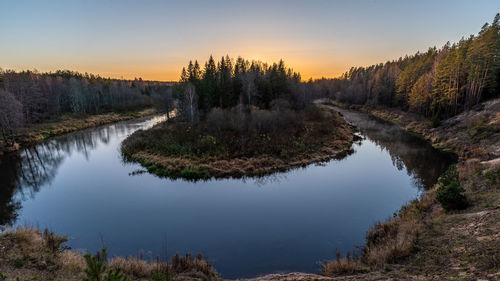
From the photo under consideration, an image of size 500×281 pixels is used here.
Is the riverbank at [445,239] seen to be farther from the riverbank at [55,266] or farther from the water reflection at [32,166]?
the water reflection at [32,166]

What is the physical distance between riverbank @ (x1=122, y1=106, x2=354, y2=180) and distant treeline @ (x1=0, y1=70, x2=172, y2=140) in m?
19.7

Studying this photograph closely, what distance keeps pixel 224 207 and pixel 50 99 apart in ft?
241

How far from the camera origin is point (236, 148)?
2784 centimetres

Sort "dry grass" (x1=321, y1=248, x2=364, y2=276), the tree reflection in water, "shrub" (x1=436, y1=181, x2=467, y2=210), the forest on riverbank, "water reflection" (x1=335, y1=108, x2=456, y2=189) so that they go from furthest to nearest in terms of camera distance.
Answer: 1. the forest on riverbank
2. "water reflection" (x1=335, y1=108, x2=456, y2=189)
3. the tree reflection in water
4. "shrub" (x1=436, y1=181, x2=467, y2=210)
5. "dry grass" (x1=321, y1=248, x2=364, y2=276)

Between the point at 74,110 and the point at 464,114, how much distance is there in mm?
93866

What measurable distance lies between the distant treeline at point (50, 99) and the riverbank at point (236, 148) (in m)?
19.7

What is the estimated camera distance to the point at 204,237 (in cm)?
1305

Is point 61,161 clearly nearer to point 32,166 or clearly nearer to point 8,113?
point 32,166

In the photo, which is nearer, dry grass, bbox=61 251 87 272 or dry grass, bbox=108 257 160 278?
dry grass, bbox=61 251 87 272

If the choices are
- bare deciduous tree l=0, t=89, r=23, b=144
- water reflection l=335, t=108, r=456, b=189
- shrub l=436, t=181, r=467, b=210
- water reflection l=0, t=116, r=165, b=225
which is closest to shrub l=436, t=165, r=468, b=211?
shrub l=436, t=181, r=467, b=210

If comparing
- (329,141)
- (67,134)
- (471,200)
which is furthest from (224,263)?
(67,134)

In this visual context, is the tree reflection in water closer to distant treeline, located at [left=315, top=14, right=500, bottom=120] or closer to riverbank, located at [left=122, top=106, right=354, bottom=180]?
riverbank, located at [left=122, top=106, right=354, bottom=180]

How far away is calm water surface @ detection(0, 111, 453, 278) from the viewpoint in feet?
39.6

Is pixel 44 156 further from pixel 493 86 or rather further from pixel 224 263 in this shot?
pixel 493 86
